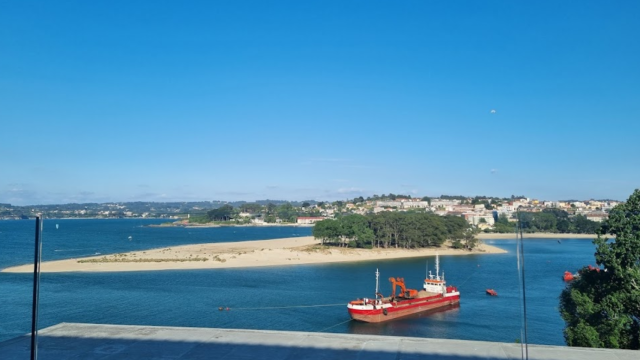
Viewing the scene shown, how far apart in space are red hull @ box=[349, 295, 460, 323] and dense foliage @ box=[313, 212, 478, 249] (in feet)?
93.5

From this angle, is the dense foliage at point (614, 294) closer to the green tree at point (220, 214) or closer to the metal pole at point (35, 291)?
the metal pole at point (35, 291)

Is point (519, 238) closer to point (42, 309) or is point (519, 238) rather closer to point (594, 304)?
point (594, 304)

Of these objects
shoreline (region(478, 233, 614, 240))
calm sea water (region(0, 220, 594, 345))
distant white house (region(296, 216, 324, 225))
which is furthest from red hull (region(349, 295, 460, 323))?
distant white house (region(296, 216, 324, 225))

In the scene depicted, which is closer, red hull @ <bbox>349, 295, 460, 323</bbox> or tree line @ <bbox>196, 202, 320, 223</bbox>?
red hull @ <bbox>349, 295, 460, 323</bbox>

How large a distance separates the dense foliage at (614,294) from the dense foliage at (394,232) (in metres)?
41.2

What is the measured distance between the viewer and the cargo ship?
2234 centimetres

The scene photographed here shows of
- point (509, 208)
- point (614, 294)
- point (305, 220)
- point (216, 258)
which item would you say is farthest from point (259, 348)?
point (305, 220)

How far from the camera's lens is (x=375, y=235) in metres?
57.2

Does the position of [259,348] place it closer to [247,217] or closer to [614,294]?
[614,294]

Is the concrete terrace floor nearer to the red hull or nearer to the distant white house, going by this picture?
the red hull

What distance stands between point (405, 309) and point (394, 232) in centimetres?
3264

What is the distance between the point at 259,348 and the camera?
29.4ft

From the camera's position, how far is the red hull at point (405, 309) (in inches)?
878

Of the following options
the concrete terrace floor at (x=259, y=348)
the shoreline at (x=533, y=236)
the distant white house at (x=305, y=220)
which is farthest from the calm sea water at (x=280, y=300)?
the distant white house at (x=305, y=220)
